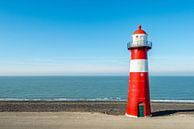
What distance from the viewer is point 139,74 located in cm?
1991

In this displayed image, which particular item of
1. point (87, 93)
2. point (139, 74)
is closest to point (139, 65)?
point (139, 74)

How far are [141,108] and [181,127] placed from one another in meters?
3.96

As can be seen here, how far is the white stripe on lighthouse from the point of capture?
64.8ft

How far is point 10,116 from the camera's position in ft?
69.2

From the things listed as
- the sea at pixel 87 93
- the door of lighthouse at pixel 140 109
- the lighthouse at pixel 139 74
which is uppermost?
the lighthouse at pixel 139 74

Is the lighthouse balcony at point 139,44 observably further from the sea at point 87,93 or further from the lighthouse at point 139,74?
the sea at point 87,93

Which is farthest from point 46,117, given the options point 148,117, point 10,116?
point 148,117

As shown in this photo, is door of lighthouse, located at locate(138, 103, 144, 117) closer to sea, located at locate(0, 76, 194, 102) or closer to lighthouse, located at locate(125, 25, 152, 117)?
lighthouse, located at locate(125, 25, 152, 117)

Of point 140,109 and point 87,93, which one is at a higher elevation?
point 140,109

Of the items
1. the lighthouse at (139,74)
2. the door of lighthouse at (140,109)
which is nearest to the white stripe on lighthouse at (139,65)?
the lighthouse at (139,74)

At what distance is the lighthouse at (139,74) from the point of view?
775 inches

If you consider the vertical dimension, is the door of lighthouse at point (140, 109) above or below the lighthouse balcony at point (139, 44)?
below

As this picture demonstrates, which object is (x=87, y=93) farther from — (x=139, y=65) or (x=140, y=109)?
(x=139, y=65)

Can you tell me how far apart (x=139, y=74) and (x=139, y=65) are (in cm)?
75
